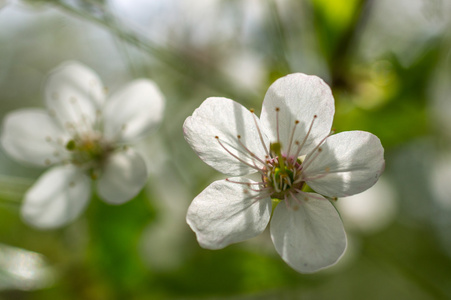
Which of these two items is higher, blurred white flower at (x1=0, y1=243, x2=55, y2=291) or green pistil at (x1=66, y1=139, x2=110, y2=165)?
green pistil at (x1=66, y1=139, x2=110, y2=165)

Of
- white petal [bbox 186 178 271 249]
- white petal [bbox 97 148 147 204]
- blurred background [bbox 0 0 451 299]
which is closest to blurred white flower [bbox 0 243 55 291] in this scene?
blurred background [bbox 0 0 451 299]

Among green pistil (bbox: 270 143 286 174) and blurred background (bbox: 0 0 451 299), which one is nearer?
green pistil (bbox: 270 143 286 174)

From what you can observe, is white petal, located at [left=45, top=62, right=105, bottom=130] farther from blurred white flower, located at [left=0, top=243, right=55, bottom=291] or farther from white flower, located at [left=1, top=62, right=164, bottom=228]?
blurred white flower, located at [left=0, top=243, right=55, bottom=291]

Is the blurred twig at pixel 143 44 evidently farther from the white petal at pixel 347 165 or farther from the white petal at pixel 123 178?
the white petal at pixel 347 165

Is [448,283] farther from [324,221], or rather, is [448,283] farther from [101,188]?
[101,188]

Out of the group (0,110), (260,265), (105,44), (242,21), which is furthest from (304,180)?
(0,110)

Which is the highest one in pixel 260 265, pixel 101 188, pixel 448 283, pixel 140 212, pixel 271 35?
pixel 271 35
